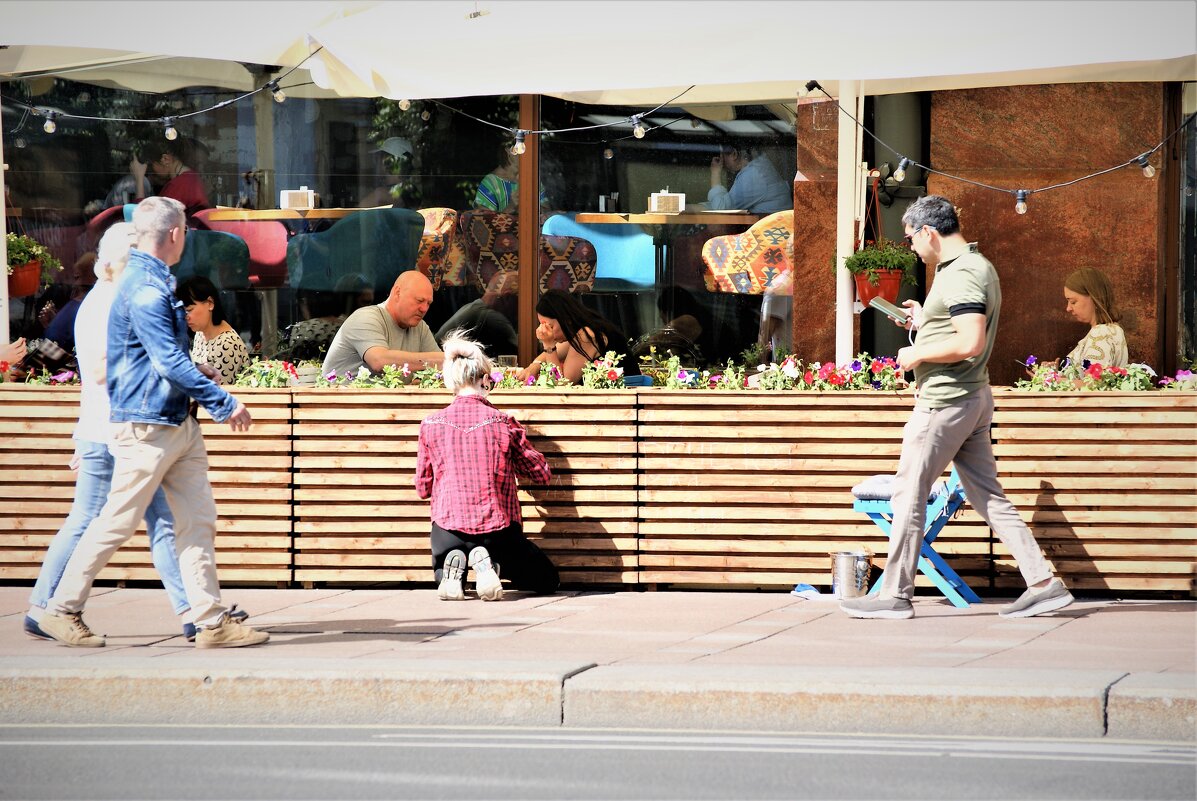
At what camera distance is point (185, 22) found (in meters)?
8.02

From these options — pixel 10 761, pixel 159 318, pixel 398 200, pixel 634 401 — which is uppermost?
pixel 398 200

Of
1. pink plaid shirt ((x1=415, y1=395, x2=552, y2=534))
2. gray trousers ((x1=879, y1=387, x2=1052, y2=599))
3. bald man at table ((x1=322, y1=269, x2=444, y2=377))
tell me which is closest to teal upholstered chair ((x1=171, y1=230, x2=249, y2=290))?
bald man at table ((x1=322, y1=269, x2=444, y2=377))

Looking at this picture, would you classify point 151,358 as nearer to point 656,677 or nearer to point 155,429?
point 155,429

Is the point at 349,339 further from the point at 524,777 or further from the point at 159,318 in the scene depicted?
the point at 524,777


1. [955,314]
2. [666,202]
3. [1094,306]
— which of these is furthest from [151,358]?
[1094,306]

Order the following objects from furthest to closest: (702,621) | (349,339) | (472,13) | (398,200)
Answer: (398,200) < (349,339) < (472,13) < (702,621)

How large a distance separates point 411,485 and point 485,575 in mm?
715

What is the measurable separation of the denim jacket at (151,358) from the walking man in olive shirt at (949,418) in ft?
9.84

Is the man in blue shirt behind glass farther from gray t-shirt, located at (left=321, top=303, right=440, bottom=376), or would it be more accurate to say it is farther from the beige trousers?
the beige trousers

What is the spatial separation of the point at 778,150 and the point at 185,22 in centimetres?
412

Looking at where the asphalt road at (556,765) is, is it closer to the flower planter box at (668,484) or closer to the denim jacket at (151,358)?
the denim jacket at (151,358)

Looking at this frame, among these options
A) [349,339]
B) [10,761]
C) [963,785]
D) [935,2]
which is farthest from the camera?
[349,339]

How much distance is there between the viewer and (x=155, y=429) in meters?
6.05

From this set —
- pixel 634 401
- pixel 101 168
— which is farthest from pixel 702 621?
pixel 101 168
